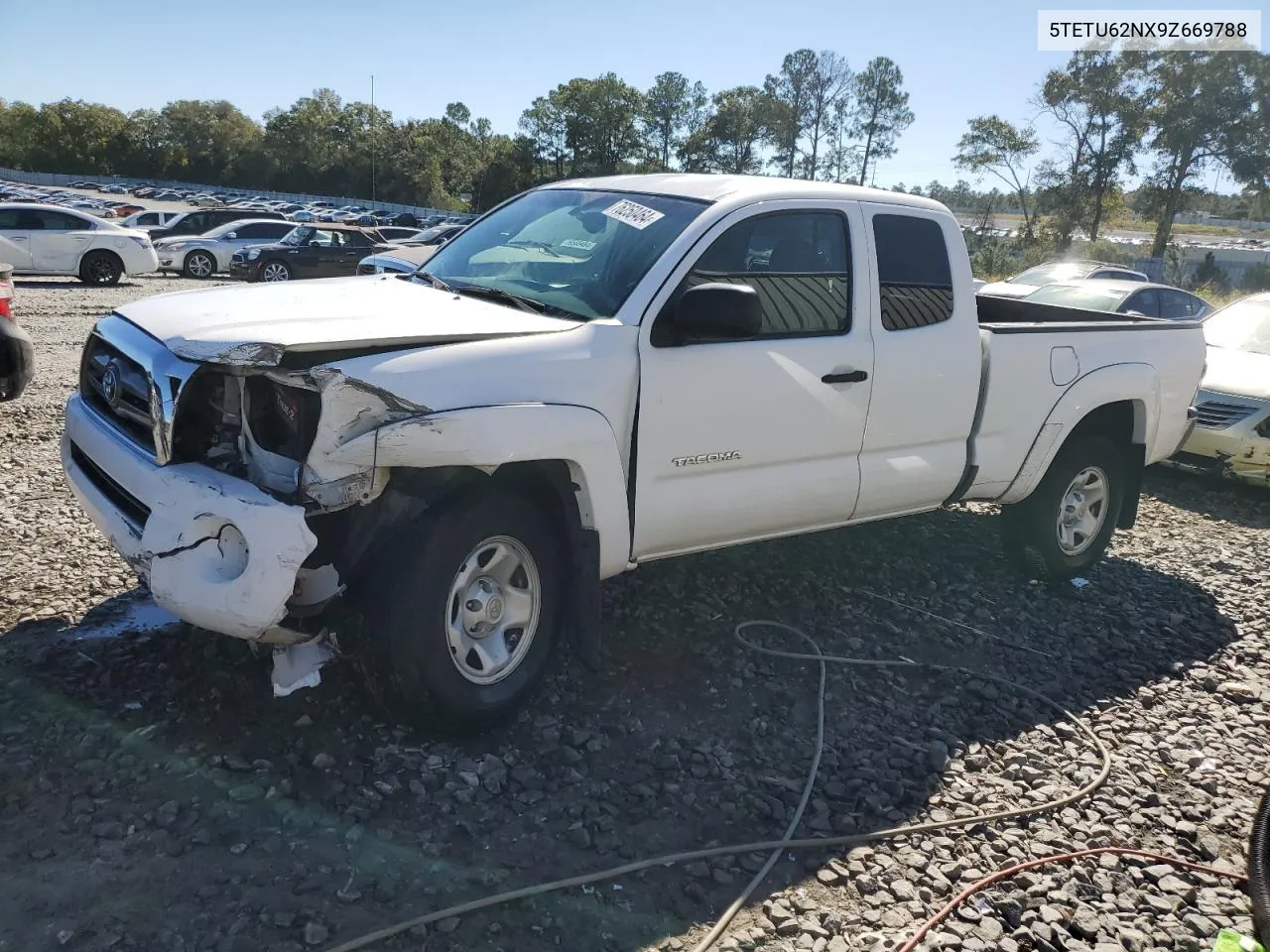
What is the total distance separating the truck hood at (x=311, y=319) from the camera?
314 centimetres

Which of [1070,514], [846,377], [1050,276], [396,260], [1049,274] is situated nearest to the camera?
[846,377]

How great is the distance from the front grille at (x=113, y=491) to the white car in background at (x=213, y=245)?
19.6 m

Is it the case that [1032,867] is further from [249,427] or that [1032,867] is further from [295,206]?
[295,206]

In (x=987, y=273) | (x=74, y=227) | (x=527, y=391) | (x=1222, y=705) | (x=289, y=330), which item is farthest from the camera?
(x=987, y=273)

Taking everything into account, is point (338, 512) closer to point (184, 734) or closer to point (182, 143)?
point (184, 734)

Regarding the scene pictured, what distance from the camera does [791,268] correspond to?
14.4 ft

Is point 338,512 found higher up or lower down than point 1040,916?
higher up

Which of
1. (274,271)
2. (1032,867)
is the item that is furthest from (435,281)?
(274,271)

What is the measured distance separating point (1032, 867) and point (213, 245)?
22380 millimetres

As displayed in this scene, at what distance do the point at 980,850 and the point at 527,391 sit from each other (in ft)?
7.23

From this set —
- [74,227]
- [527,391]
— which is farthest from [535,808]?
[74,227]

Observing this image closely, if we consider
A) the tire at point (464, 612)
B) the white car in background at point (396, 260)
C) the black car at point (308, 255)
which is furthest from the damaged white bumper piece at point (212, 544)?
the black car at point (308, 255)

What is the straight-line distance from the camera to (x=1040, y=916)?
10.2 ft

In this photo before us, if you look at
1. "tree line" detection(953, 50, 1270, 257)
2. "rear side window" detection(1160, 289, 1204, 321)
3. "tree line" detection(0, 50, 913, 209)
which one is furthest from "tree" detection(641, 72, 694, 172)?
"rear side window" detection(1160, 289, 1204, 321)
